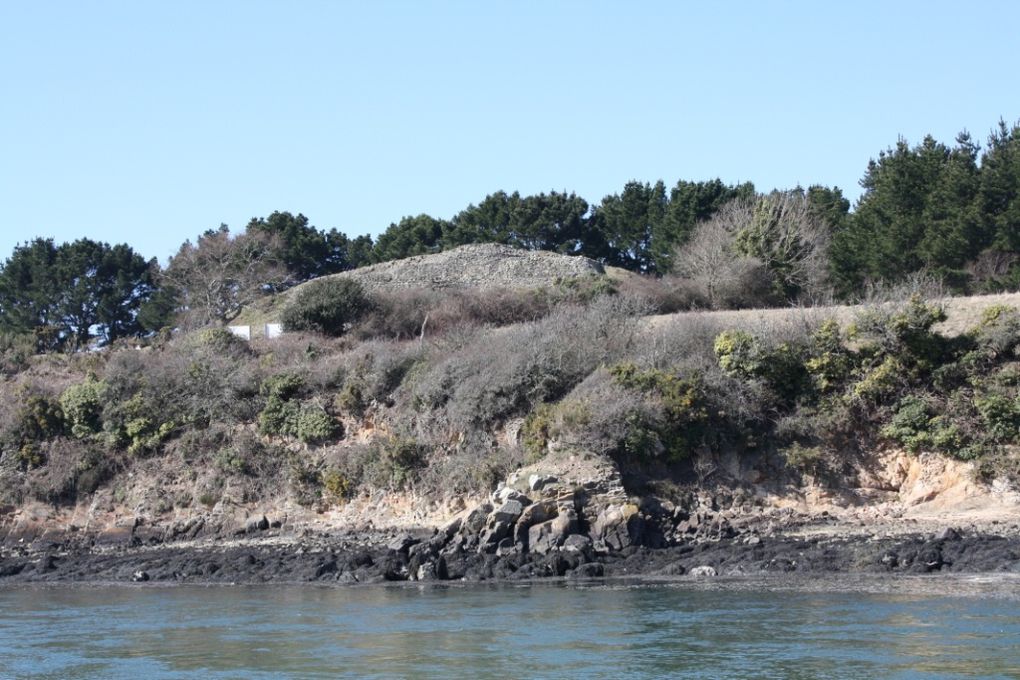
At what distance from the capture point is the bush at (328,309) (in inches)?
1848

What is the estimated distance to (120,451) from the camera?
39188 mm

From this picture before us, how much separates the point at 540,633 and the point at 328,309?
27.9 meters

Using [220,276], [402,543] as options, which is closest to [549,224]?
[220,276]

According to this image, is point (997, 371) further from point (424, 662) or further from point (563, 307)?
point (424, 662)

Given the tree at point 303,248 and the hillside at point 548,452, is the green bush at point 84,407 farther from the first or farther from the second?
the tree at point 303,248

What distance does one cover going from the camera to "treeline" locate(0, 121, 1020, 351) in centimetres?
4597

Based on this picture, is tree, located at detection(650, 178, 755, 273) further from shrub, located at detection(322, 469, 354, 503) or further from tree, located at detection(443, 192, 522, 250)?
shrub, located at detection(322, 469, 354, 503)

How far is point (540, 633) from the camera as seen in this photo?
20.6m

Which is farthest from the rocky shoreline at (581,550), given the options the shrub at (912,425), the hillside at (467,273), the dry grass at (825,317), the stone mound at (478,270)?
the stone mound at (478,270)

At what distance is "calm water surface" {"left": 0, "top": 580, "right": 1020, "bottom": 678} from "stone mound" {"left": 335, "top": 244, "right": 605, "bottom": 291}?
1151 inches

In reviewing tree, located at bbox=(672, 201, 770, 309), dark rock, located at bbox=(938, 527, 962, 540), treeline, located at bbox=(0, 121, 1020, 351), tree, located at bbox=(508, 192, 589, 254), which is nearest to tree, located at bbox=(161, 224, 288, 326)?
treeline, located at bbox=(0, 121, 1020, 351)

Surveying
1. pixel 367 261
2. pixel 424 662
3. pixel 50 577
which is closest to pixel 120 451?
pixel 50 577

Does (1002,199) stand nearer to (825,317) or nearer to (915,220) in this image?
(915,220)

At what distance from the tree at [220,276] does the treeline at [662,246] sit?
9cm
